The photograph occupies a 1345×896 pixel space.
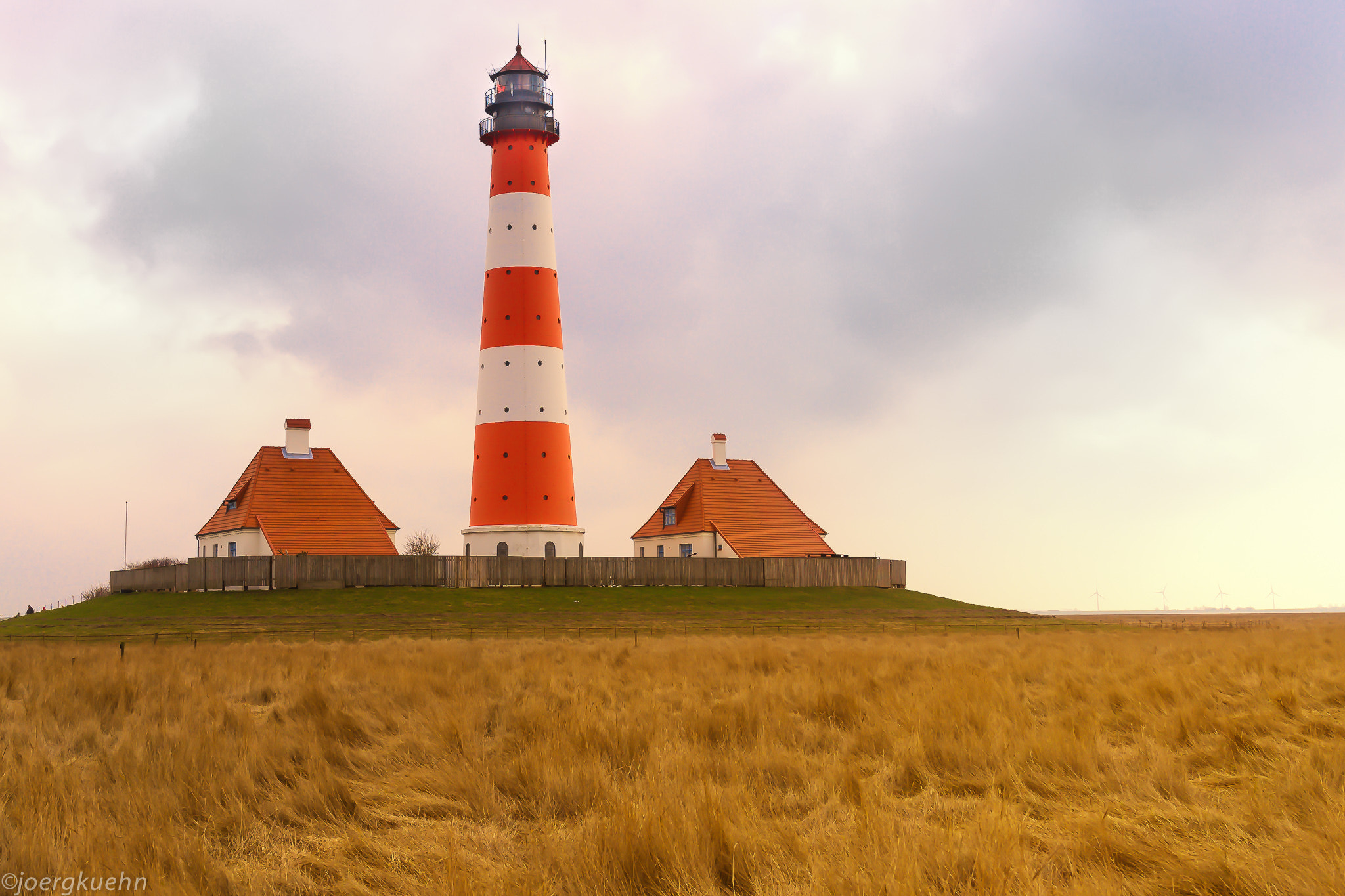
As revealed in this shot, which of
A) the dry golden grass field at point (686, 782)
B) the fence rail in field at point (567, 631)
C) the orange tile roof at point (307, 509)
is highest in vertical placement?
the orange tile roof at point (307, 509)

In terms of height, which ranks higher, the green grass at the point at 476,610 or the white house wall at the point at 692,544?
the white house wall at the point at 692,544

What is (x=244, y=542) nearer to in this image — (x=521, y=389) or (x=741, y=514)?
(x=521, y=389)

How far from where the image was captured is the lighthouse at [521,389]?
45500mm

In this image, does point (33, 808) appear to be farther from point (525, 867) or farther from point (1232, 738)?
point (1232, 738)

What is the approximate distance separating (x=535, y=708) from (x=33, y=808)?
4.65m

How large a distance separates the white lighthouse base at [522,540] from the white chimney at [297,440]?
9.92 metres

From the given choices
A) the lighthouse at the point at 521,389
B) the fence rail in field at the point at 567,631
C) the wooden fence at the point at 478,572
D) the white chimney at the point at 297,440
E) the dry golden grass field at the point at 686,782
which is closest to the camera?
the dry golden grass field at the point at 686,782

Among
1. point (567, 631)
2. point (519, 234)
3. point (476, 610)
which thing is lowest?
point (567, 631)

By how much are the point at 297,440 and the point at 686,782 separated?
47616mm

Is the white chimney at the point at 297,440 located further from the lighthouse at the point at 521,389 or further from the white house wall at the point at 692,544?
the white house wall at the point at 692,544

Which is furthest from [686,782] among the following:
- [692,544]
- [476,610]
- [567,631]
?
[692,544]

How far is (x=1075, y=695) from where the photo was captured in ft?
40.1

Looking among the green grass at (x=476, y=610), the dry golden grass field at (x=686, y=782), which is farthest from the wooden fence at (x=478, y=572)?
the dry golden grass field at (x=686, y=782)

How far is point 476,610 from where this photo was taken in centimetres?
3769
